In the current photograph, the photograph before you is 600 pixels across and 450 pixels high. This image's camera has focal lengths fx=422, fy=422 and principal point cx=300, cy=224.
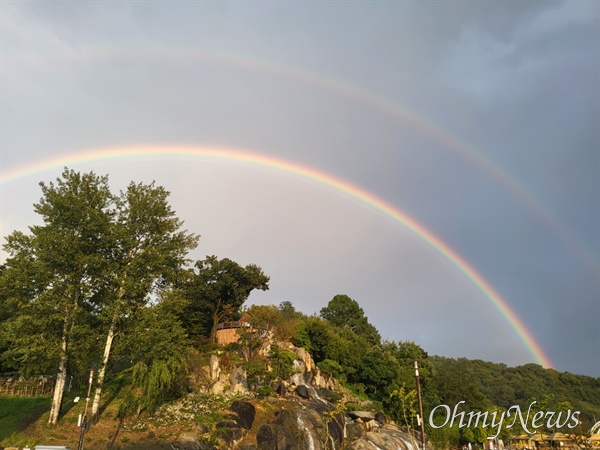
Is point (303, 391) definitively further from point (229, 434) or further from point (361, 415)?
point (229, 434)

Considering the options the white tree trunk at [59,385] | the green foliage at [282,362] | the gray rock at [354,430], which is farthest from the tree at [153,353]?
the gray rock at [354,430]

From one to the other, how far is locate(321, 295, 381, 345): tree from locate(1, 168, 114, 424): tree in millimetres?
59550

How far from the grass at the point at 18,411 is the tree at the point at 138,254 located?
5.19 metres

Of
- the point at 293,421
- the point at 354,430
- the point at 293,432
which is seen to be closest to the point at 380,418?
the point at 354,430

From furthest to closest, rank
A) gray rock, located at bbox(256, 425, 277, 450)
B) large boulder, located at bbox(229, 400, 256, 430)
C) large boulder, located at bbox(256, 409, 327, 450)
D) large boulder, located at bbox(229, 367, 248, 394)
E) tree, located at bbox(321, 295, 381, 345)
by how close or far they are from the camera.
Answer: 1. tree, located at bbox(321, 295, 381, 345)
2. large boulder, located at bbox(229, 367, 248, 394)
3. large boulder, located at bbox(229, 400, 256, 430)
4. large boulder, located at bbox(256, 409, 327, 450)
5. gray rock, located at bbox(256, 425, 277, 450)

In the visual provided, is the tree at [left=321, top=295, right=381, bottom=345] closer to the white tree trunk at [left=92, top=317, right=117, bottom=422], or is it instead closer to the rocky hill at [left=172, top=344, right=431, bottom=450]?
the rocky hill at [left=172, top=344, right=431, bottom=450]

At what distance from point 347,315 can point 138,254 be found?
6005 cm

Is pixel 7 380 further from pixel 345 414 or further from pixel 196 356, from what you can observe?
pixel 345 414

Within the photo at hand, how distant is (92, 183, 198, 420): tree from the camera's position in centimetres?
3344

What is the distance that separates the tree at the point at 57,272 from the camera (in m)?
30.4

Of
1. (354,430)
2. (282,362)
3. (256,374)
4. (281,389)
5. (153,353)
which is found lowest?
(354,430)

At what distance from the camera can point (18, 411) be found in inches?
1335

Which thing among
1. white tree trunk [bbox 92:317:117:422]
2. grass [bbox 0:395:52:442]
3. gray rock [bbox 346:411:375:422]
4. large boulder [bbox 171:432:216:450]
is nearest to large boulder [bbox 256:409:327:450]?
large boulder [bbox 171:432:216:450]

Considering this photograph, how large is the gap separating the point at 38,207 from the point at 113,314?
1054 cm
